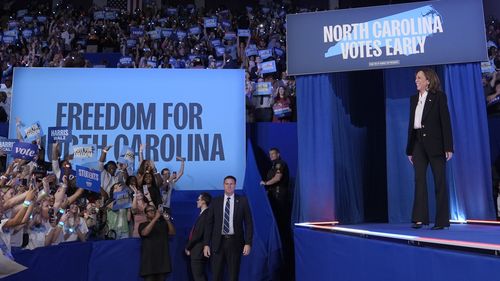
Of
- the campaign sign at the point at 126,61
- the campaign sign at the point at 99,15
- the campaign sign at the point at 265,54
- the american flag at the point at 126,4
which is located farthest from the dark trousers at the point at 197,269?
the american flag at the point at 126,4

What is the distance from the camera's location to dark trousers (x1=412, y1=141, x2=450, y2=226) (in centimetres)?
440

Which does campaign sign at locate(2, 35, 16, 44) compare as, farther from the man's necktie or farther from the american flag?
the man's necktie

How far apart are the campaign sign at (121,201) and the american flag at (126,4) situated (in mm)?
14478

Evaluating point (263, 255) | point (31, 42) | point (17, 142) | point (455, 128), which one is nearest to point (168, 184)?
point (263, 255)

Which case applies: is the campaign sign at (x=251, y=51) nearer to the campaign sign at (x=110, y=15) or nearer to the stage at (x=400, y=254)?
the campaign sign at (x=110, y=15)

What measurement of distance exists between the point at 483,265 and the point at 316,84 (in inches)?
182

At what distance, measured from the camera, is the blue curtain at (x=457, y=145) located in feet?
19.5

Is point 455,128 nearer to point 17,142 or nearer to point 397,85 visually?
point 397,85

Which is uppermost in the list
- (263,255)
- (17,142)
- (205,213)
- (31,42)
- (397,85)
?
(31,42)

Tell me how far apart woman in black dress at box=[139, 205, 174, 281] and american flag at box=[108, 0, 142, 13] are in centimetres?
1475

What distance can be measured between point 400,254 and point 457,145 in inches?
124

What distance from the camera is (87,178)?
6406 mm

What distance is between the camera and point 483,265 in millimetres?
2498

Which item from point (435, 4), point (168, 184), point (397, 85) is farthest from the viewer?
point (168, 184)
